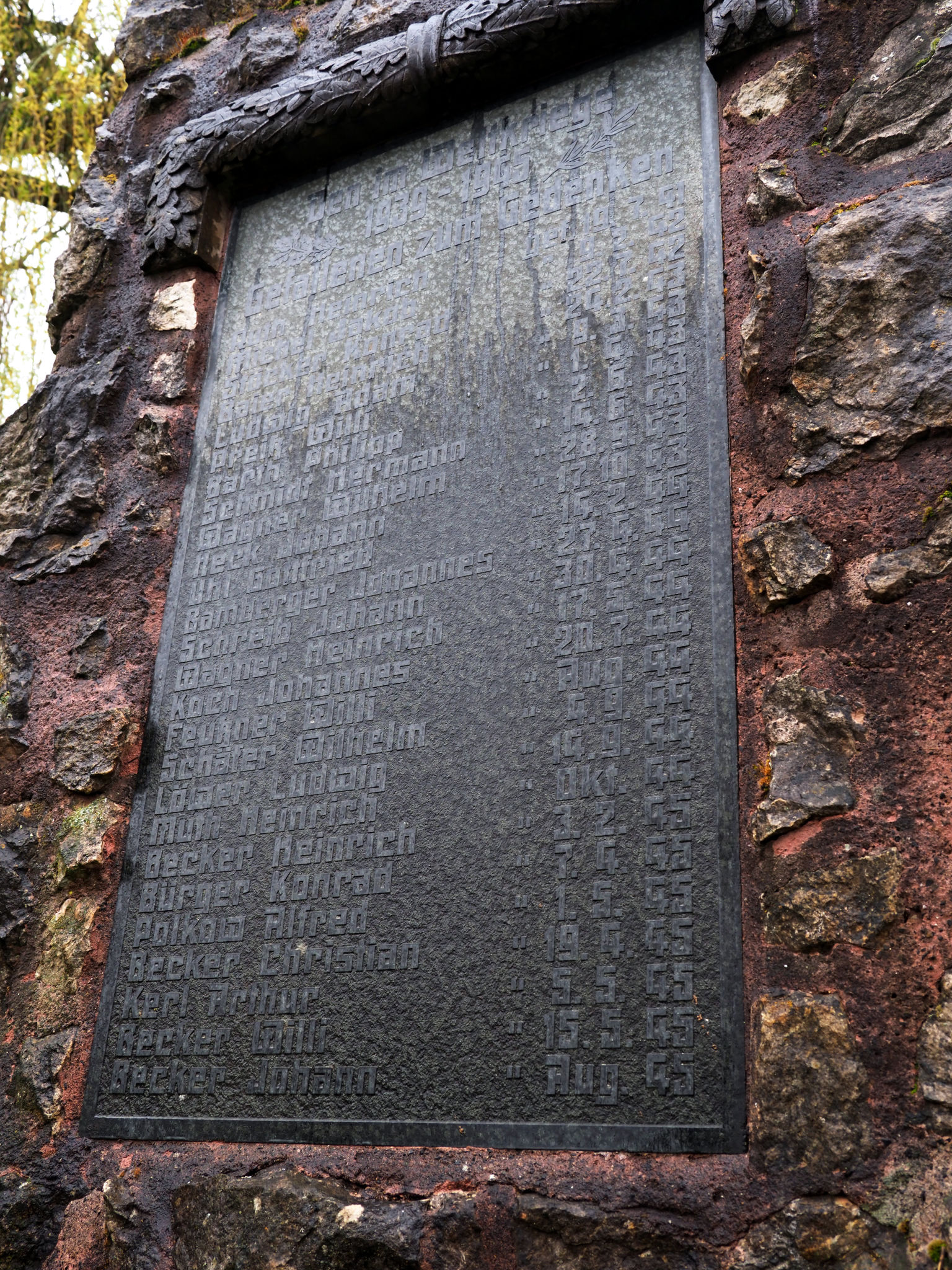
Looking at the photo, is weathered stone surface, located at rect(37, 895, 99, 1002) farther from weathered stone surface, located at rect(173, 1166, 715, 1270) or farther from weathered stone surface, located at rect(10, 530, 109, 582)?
weathered stone surface, located at rect(10, 530, 109, 582)

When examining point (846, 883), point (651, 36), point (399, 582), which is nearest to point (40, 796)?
point (399, 582)

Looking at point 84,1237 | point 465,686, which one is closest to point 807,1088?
point 465,686

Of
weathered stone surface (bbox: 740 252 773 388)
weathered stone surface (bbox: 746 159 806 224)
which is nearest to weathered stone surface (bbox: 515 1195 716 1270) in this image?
weathered stone surface (bbox: 740 252 773 388)

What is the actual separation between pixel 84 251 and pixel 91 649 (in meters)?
1.47

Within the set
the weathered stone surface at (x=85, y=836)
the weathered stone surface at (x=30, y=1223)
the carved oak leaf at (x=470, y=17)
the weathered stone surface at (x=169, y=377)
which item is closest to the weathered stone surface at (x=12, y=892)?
the weathered stone surface at (x=85, y=836)

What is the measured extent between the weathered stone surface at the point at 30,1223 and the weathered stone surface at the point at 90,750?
956 millimetres

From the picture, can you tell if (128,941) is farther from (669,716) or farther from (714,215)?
(714,215)

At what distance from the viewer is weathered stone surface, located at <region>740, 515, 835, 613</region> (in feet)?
7.63

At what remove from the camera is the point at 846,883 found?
2082 mm

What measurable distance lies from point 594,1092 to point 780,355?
1.55m

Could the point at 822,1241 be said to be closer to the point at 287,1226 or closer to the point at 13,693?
the point at 287,1226

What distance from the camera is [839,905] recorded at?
208 centimetres

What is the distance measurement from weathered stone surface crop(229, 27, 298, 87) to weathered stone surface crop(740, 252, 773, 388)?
2.04 m

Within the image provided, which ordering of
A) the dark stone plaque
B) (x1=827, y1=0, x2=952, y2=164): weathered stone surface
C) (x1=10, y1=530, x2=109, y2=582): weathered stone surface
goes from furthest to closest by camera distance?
(x1=10, y1=530, x2=109, y2=582): weathered stone surface
(x1=827, y1=0, x2=952, y2=164): weathered stone surface
the dark stone plaque
